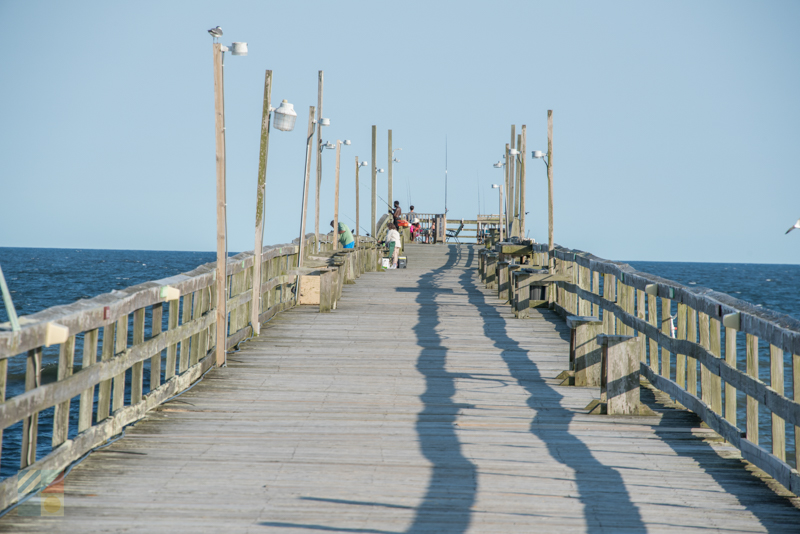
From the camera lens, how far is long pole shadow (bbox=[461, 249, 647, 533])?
436 centimetres

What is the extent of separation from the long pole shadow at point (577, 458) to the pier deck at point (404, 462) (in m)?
0.02

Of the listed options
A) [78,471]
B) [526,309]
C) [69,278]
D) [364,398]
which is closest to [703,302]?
[364,398]

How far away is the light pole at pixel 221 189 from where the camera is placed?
8.27m

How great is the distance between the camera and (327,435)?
5941mm

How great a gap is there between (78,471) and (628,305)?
596cm

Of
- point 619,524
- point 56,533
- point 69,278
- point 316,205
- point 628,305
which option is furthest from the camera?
point 69,278

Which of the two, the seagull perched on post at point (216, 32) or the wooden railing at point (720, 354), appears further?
the seagull perched on post at point (216, 32)

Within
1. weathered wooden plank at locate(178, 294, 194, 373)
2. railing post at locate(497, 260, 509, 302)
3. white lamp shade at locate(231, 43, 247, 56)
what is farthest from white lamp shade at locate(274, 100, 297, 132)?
railing post at locate(497, 260, 509, 302)

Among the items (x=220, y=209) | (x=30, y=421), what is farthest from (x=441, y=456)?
(x=220, y=209)

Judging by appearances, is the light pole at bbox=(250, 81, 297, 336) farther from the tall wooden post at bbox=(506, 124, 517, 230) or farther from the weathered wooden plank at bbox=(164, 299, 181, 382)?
the tall wooden post at bbox=(506, 124, 517, 230)

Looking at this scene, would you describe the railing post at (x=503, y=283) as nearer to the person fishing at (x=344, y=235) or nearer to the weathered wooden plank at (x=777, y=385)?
the person fishing at (x=344, y=235)

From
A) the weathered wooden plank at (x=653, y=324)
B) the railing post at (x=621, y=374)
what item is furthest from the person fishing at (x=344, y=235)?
the railing post at (x=621, y=374)

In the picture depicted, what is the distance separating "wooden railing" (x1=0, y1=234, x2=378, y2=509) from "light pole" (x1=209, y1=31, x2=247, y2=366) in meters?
0.11

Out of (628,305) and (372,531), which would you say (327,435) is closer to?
(372,531)
